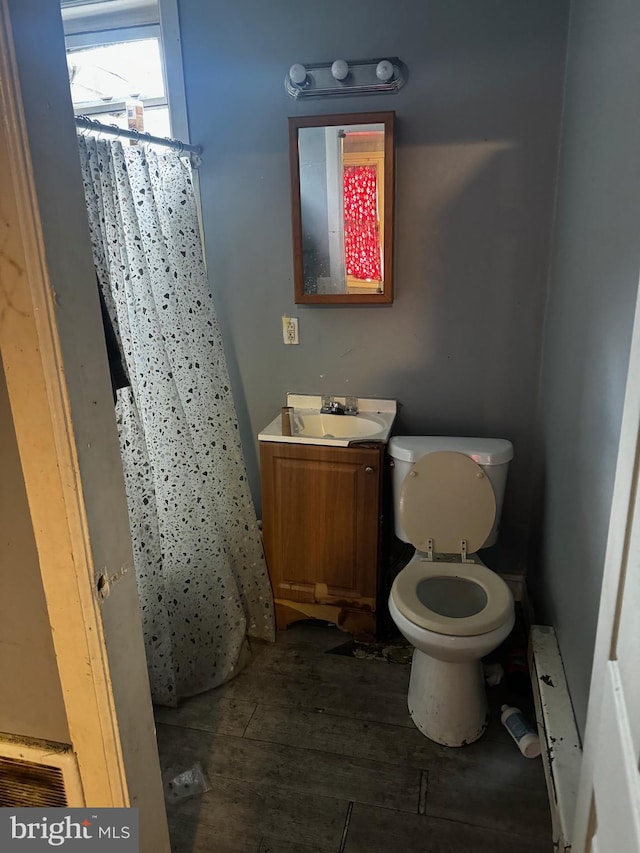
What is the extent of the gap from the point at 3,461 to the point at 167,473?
3.77ft

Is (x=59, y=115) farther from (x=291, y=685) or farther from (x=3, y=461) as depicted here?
(x=291, y=685)

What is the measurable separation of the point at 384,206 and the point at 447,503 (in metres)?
1.15

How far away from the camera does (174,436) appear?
198cm

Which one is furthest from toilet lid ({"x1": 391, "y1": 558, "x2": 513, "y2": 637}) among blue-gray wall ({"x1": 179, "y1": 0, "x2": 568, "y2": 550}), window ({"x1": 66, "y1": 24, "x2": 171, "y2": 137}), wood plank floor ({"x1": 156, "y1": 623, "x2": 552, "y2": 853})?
window ({"x1": 66, "y1": 24, "x2": 171, "y2": 137})

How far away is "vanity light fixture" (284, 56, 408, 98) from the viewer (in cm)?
206

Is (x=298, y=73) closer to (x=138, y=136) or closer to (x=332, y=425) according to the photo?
(x=138, y=136)

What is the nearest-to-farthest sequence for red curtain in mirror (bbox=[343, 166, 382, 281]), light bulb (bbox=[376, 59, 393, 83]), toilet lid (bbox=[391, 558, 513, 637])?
1. toilet lid (bbox=[391, 558, 513, 637])
2. light bulb (bbox=[376, 59, 393, 83])
3. red curtain in mirror (bbox=[343, 166, 382, 281])

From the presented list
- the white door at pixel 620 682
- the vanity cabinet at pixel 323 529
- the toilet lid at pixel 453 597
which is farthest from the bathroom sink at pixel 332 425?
the white door at pixel 620 682

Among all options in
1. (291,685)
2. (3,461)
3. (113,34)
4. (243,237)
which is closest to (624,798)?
(3,461)

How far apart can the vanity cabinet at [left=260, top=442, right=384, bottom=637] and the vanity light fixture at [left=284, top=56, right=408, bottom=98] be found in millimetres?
1322

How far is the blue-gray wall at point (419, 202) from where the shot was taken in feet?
6.70

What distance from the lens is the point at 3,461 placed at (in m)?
0.85

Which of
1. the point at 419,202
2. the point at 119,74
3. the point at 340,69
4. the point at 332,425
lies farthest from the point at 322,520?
the point at 119,74

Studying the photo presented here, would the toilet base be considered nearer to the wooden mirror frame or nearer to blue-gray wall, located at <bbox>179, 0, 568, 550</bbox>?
blue-gray wall, located at <bbox>179, 0, 568, 550</bbox>
